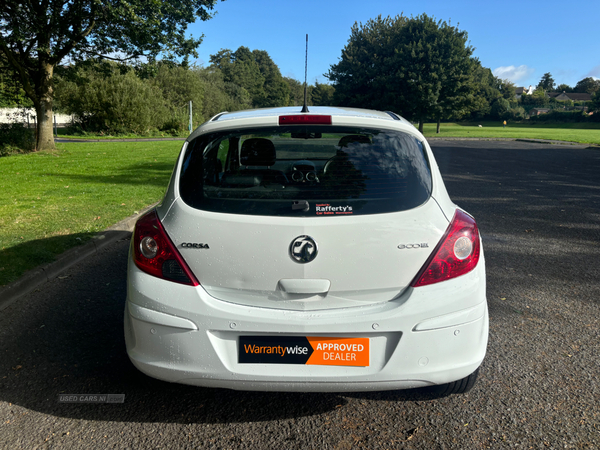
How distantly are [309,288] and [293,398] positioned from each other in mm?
900

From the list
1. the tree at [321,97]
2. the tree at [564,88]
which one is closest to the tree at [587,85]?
the tree at [564,88]

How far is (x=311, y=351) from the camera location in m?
2.30

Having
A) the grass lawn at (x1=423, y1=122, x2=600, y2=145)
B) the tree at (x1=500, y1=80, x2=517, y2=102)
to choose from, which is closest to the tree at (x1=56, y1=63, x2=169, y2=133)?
the grass lawn at (x1=423, y1=122, x2=600, y2=145)

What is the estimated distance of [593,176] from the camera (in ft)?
46.3

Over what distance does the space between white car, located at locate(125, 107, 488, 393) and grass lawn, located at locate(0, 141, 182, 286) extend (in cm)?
300

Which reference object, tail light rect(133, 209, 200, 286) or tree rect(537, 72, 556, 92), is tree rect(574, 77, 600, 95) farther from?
tail light rect(133, 209, 200, 286)

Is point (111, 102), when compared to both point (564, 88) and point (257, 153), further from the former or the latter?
point (564, 88)

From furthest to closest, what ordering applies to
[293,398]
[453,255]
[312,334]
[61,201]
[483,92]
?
1. [483,92]
2. [61,201]
3. [293,398]
4. [453,255]
5. [312,334]

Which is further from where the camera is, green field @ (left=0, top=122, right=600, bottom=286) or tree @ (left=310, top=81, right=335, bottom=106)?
tree @ (left=310, top=81, right=335, bottom=106)

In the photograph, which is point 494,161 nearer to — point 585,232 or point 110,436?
point 585,232

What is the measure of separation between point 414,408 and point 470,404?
324 millimetres

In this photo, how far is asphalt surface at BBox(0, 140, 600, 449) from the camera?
2467 millimetres

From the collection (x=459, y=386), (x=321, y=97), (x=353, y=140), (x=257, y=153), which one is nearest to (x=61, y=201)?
(x=257, y=153)

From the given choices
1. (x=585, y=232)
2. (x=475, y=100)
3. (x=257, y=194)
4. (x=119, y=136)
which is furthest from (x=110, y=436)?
(x=475, y=100)
